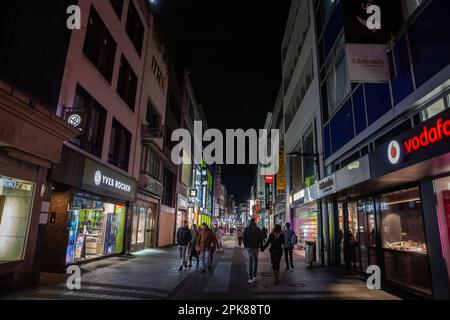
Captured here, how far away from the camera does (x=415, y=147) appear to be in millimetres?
6012

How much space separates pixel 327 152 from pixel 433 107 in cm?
820

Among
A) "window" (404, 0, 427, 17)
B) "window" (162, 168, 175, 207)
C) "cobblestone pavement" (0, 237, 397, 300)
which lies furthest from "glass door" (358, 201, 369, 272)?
"window" (162, 168, 175, 207)

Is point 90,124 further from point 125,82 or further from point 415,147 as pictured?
point 415,147

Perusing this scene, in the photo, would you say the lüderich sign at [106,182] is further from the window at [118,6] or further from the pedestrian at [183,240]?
the window at [118,6]

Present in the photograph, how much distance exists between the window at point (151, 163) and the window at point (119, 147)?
2.17 meters

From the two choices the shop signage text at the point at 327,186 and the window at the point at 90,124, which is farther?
the window at the point at 90,124

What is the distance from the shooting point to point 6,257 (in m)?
8.22

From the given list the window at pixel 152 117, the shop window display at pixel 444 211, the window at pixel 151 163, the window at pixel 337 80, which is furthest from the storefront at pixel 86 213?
the window at pixel 337 80

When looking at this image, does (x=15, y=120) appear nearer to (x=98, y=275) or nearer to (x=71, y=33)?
(x=71, y=33)

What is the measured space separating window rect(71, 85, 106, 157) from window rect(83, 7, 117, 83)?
5.75 ft

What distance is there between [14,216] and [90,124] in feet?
19.8

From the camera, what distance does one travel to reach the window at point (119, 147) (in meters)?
16.2

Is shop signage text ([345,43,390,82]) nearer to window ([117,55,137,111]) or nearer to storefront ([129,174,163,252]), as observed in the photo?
window ([117,55,137,111])
